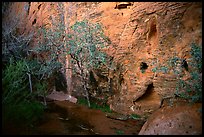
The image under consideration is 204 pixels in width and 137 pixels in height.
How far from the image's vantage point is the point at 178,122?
17.7ft

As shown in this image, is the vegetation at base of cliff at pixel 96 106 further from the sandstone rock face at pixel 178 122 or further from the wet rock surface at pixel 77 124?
the sandstone rock face at pixel 178 122

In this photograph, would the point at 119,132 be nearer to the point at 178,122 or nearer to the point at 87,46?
the point at 178,122

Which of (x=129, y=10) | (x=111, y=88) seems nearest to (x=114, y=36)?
(x=129, y=10)

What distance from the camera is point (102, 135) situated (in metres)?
6.08

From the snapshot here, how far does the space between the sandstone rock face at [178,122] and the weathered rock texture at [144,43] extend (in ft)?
3.36

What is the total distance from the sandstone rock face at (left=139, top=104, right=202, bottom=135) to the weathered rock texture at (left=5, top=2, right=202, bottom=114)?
3.36ft

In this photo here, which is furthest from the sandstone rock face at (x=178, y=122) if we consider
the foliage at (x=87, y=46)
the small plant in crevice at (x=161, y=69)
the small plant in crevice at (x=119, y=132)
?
the foliage at (x=87, y=46)

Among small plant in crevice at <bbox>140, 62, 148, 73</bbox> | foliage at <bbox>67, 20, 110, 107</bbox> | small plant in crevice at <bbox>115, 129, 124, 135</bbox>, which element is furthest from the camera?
foliage at <bbox>67, 20, 110, 107</bbox>

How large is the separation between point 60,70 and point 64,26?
2424 mm

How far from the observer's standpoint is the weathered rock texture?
21.5ft

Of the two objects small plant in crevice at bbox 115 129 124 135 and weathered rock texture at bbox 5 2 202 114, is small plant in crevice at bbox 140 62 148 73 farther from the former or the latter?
small plant in crevice at bbox 115 129 124 135

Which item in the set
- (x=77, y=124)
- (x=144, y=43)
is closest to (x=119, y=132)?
(x=77, y=124)

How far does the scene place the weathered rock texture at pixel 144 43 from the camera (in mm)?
6539

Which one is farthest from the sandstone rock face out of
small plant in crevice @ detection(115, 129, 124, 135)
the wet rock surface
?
the wet rock surface
